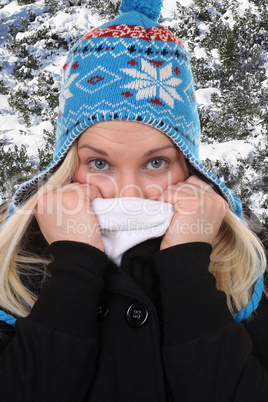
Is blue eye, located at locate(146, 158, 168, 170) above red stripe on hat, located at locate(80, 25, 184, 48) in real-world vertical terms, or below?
below

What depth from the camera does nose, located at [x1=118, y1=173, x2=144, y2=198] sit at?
1476 millimetres

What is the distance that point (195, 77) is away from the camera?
4.32m

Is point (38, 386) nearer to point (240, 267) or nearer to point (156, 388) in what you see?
point (156, 388)

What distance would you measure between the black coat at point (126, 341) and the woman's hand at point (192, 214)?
59 millimetres

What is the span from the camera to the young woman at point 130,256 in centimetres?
118

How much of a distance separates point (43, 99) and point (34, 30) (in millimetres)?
1035

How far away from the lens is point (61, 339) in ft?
3.84

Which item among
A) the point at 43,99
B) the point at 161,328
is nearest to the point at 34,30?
the point at 43,99

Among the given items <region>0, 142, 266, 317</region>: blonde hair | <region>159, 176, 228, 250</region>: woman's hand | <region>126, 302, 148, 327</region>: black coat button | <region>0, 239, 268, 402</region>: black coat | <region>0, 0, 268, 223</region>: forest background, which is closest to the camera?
<region>0, 239, 268, 402</region>: black coat

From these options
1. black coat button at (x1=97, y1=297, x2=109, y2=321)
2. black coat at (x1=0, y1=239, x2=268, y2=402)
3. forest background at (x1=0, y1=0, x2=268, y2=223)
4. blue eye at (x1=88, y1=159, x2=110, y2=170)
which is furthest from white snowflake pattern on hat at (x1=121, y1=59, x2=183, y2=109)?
forest background at (x1=0, y1=0, x2=268, y2=223)

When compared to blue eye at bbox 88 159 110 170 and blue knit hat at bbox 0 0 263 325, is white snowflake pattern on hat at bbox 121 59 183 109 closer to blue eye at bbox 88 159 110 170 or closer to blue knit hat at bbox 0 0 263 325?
blue knit hat at bbox 0 0 263 325

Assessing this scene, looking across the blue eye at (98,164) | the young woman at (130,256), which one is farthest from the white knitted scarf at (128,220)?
the blue eye at (98,164)

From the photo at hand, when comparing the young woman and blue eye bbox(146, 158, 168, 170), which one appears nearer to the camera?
the young woman

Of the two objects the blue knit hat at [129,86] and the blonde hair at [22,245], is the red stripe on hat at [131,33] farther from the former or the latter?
the blonde hair at [22,245]
